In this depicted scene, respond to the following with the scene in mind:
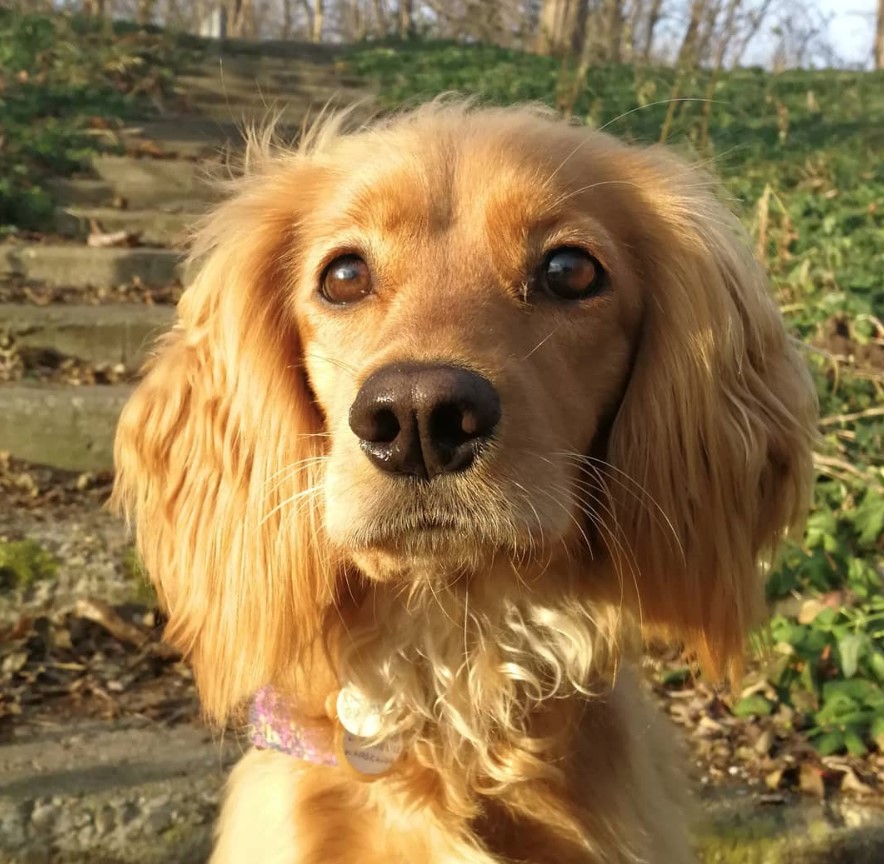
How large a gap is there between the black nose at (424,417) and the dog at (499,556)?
11.0 inches

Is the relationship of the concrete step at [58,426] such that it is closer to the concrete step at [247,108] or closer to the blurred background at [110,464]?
the blurred background at [110,464]

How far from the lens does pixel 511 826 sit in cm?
209

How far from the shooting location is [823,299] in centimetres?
505

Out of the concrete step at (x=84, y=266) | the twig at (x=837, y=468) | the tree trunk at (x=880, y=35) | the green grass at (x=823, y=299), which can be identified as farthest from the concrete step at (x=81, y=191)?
the tree trunk at (x=880, y=35)

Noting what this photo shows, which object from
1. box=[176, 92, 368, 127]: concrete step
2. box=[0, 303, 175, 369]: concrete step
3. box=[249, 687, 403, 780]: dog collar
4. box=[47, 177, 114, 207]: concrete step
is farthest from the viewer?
box=[176, 92, 368, 127]: concrete step

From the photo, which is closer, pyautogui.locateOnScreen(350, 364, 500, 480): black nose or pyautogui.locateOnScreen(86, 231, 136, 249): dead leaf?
pyautogui.locateOnScreen(350, 364, 500, 480): black nose

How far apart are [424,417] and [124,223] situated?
5693 millimetres

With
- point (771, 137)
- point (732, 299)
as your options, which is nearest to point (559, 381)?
point (732, 299)

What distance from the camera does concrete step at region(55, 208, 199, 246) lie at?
6.61 m

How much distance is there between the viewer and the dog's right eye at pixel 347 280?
2.10 m

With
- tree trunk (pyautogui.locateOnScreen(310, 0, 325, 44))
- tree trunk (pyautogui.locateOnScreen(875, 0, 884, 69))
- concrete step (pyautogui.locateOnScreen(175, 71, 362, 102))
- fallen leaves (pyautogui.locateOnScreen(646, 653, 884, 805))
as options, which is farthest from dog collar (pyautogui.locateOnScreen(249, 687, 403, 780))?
tree trunk (pyautogui.locateOnScreen(310, 0, 325, 44))

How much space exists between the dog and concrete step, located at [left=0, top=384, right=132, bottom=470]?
6.93ft

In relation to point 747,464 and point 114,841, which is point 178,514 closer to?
point 114,841

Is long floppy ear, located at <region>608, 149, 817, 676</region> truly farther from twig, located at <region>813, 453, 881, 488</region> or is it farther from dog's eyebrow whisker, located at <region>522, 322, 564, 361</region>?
twig, located at <region>813, 453, 881, 488</region>
